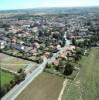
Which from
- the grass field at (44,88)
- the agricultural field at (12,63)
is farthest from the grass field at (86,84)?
the agricultural field at (12,63)

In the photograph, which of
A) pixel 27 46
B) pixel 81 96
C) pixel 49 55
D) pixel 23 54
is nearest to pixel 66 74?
pixel 81 96

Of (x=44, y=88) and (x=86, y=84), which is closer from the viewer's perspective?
(x=44, y=88)

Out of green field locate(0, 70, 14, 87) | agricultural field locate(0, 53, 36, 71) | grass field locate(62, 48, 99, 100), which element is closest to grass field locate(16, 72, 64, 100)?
grass field locate(62, 48, 99, 100)

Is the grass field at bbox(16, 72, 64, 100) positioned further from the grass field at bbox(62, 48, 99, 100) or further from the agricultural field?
the agricultural field

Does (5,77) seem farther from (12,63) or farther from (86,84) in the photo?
(86,84)

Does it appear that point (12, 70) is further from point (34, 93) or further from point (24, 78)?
point (34, 93)

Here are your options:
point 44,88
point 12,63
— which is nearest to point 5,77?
point 44,88
